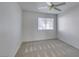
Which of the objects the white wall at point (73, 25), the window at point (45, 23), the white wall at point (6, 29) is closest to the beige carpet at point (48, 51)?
the white wall at point (73, 25)

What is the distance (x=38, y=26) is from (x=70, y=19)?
8.89 ft

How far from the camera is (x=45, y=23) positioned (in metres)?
7.42

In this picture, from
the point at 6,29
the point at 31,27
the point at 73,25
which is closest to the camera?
the point at 6,29

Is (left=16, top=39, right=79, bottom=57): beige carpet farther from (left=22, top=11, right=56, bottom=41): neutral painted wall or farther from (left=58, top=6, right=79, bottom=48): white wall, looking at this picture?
(left=22, top=11, right=56, bottom=41): neutral painted wall

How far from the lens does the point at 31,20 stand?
678 centimetres

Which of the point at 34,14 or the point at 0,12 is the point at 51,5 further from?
the point at 34,14

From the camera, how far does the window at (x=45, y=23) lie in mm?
7199

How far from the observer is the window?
7.20 m

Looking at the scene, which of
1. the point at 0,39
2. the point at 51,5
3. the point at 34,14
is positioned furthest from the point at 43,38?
the point at 0,39

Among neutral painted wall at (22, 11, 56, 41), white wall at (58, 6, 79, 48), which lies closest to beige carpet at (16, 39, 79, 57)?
white wall at (58, 6, 79, 48)

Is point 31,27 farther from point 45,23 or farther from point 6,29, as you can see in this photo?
point 6,29

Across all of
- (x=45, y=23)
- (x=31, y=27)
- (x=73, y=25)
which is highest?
(x=45, y=23)

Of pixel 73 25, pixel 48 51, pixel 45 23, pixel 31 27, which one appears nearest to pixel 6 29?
pixel 48 51

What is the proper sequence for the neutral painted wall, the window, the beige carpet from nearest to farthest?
1. the beige carpet
2. the neutral painted wall
3. the window
